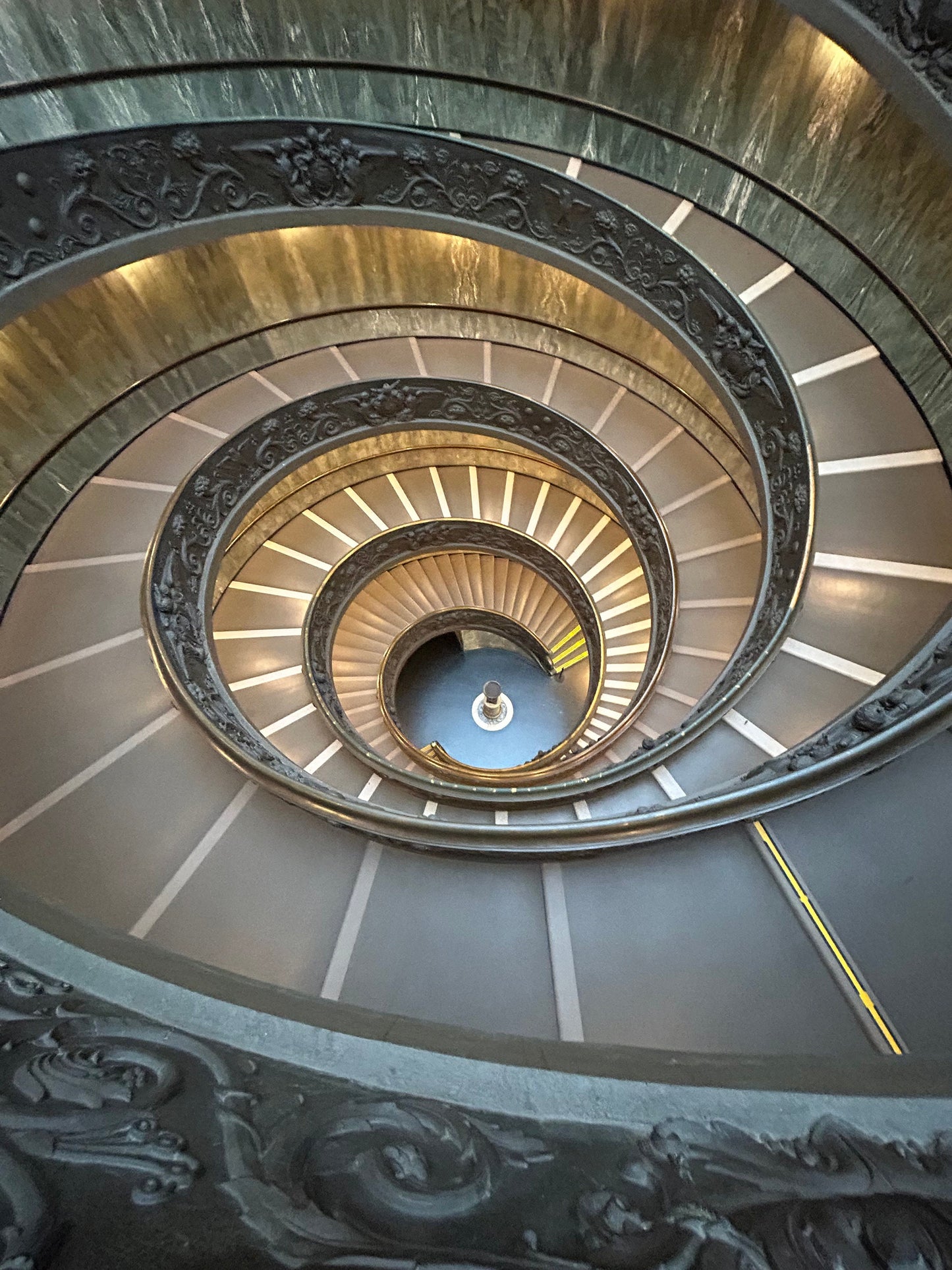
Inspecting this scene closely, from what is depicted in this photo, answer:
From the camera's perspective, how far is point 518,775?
26.8 ft

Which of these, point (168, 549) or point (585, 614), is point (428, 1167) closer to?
point (168, 549)

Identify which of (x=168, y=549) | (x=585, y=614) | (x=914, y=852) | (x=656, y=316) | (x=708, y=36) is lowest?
(x=914, y=852)

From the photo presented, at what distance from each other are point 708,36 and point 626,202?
100 centimetres

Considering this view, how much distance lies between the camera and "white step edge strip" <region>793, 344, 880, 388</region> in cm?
386

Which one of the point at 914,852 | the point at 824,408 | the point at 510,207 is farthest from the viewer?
the point at 510,207

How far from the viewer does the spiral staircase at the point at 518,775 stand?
822 millimetres

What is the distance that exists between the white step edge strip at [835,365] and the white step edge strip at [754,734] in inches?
97.1

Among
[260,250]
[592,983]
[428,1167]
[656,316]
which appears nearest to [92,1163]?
[428,1167]

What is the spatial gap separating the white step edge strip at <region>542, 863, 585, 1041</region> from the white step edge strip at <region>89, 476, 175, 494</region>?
4.61m

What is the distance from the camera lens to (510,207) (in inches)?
173

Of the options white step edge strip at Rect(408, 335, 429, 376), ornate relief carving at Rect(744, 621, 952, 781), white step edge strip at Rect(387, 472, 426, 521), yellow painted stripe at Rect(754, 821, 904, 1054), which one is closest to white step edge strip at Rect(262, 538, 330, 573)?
white step edge strip at Rect(387, 472, 426, 521)

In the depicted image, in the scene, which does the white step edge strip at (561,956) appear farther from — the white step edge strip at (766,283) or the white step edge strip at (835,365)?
the white step edge strip at (766,283)

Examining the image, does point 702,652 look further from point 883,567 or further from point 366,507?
point 366,507

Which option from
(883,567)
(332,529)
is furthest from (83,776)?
(332,529)
